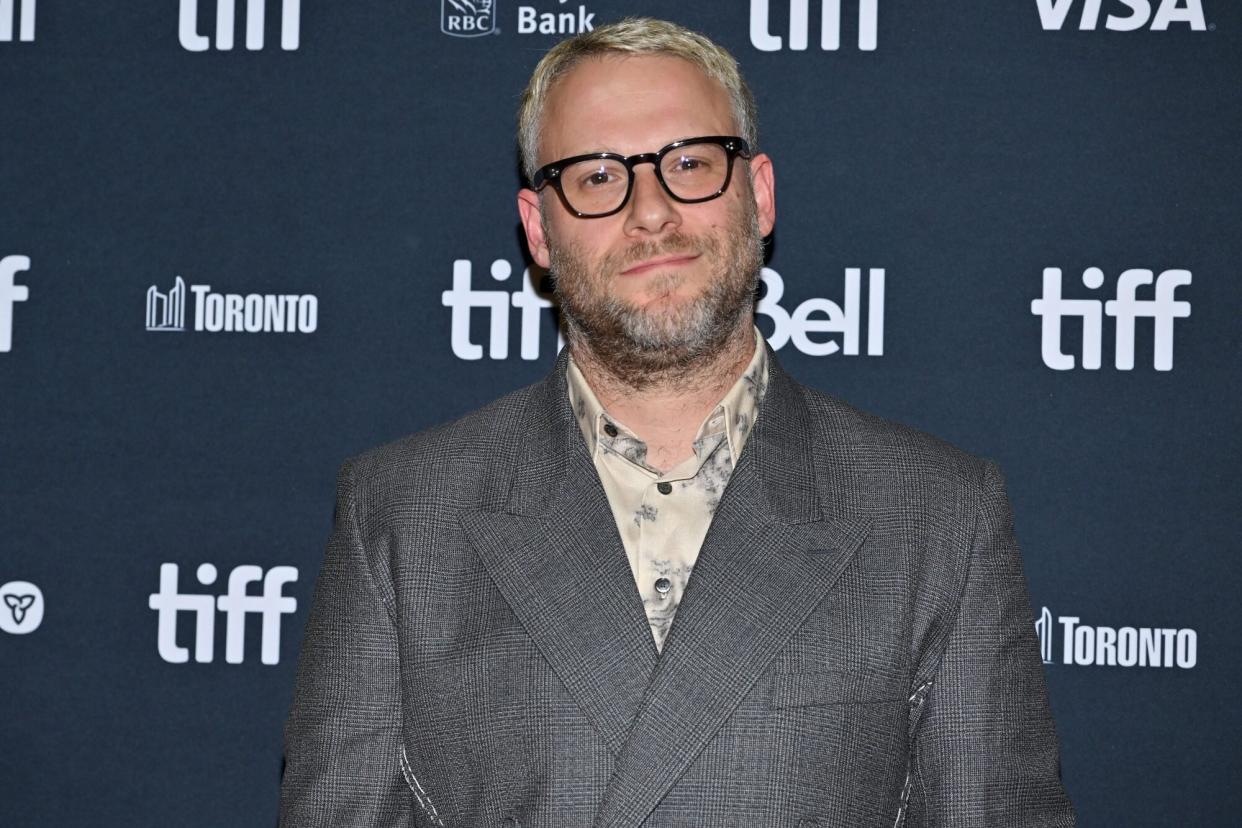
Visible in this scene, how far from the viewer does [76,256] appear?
2312mm

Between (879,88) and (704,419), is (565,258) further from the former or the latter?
(879,88)

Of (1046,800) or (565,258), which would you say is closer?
(1046,800)

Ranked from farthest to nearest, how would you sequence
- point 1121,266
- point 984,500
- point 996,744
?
point 1121,266
point 984,500
point 996,744

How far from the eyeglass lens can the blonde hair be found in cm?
11

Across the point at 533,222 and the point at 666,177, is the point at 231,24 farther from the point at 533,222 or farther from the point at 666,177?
the point at 666,177

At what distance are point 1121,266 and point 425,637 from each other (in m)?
1.38

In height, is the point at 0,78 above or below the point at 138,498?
above

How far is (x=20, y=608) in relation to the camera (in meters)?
2.30

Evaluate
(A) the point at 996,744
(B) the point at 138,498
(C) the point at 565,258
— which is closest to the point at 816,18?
(C) the point at 565,258

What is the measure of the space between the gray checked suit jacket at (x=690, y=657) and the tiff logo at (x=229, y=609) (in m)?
0.64

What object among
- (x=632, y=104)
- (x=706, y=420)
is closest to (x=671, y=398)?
(x=706, y=420)

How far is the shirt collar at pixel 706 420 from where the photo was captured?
170 centimetres

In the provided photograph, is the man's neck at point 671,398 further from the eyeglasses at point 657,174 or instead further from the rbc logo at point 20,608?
the rbc logo at point 20,608

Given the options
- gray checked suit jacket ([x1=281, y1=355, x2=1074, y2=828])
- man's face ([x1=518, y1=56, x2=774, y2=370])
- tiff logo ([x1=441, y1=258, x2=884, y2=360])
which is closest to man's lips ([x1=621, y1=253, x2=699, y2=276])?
man's face ([x1=518, y1=56, x2=774, y2=370])
